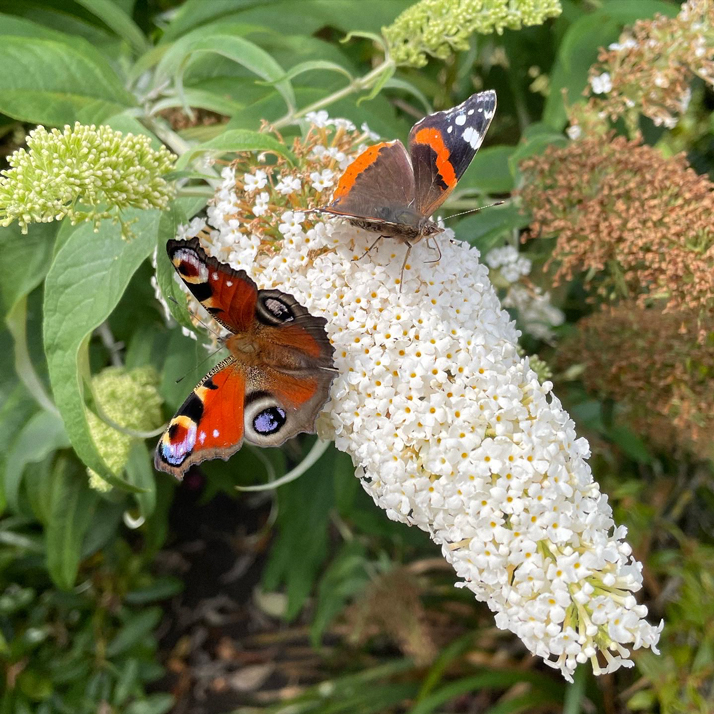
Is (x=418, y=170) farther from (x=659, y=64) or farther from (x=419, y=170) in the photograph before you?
(x=659, y=64)

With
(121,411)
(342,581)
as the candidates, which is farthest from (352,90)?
(342,581)

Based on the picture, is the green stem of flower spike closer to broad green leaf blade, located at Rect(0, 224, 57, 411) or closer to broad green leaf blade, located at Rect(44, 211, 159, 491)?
broad green leaf blade, located at Rect(44, 211, 159, 491)

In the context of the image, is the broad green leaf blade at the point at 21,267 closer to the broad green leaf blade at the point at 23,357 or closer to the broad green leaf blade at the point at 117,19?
the broad green leaf blade at the point at 23,357

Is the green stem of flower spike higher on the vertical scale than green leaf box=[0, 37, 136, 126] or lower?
lower

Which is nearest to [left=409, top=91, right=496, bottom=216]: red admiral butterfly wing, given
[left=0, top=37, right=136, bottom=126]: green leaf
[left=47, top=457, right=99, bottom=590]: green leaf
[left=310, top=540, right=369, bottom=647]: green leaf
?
[left=0, top=37, right=136, bottom=126]: green leaf

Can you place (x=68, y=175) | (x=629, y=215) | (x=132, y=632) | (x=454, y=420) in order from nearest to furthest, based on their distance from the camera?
(x=68, y=175) → (x=454, y=420) → (x=629, y=215) → (x=132, y=632)

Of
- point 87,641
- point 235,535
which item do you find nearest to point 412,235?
point 87,641

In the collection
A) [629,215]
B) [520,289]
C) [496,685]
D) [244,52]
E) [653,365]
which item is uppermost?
[244,52]
